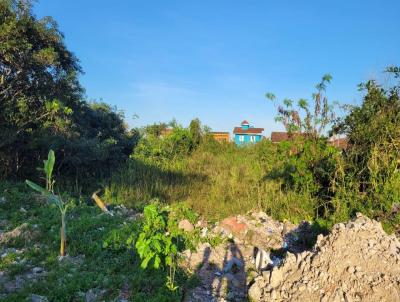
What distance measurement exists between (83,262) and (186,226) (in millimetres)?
1468

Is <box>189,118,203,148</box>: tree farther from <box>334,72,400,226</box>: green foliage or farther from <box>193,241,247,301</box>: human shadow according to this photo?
<box>193,241,247,301</box>: human shadow

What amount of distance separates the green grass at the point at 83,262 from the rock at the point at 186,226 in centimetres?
65

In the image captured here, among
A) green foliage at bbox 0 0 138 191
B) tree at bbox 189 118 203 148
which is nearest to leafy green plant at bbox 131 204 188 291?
green foliage at bbox 0 0 138 191

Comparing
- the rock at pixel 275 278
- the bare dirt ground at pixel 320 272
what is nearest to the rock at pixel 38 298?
the bare dirt ground at pixel 320 272

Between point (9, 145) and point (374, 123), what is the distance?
25.0 ft

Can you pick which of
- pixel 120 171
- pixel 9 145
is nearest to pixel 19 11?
pixel 9 145

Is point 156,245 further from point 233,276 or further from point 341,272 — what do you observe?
point 341,272

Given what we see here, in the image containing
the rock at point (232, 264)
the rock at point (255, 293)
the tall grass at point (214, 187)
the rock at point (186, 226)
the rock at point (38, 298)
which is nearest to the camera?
the rock at point (38, 298)

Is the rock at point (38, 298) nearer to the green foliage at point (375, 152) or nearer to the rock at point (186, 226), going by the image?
the rock at point (186, 226)

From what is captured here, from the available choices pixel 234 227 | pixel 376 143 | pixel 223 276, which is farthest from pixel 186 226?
pixel 376 143

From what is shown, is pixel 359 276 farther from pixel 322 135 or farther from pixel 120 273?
pixel 322 135

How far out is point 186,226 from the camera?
16.7 ft

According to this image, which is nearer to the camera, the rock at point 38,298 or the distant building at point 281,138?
the rock at point 38,298

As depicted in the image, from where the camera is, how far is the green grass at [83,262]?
3.43 meters
